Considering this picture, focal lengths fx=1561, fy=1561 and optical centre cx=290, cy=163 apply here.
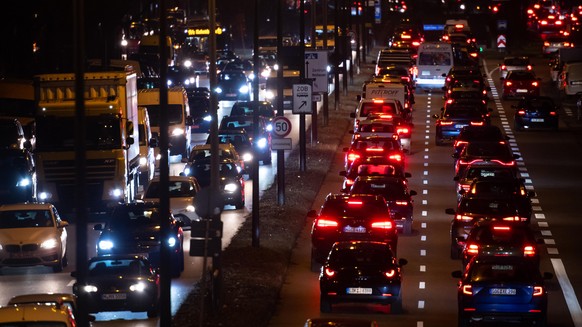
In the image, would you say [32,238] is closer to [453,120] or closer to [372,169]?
[372,169]

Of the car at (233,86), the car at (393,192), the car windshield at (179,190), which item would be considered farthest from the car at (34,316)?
the car at (233,86)

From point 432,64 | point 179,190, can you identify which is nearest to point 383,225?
point 179,190

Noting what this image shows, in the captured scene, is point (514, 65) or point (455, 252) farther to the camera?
point (514, 65)

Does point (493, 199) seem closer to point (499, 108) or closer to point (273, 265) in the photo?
point (273, 265)

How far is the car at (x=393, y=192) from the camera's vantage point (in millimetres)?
39656

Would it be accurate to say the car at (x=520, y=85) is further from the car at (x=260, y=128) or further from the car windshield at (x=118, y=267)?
the car windshield at (x=118, y=267)

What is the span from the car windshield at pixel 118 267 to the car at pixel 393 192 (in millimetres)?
11206

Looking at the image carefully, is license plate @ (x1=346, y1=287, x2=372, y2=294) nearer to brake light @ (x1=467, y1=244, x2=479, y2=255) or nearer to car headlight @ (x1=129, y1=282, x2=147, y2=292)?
car headlight @ (x1=129, y1=282, x2=147, y2=292)

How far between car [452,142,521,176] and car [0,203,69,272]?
15.7 meters

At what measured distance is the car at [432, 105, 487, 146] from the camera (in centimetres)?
6075

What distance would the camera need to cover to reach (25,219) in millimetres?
35969

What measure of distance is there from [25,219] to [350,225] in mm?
7610

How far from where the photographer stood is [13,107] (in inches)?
2532

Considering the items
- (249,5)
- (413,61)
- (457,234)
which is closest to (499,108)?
(413,61)
